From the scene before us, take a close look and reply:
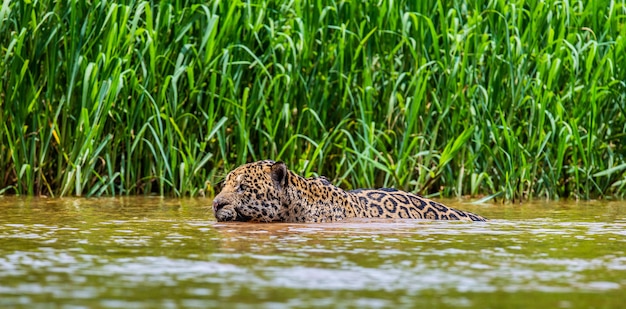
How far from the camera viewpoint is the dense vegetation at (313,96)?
9531 mm

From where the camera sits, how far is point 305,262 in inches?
191

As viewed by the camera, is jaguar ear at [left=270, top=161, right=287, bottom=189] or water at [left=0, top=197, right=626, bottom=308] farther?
jaguar ear at [left=270, top=161, right=287, bottom=189]

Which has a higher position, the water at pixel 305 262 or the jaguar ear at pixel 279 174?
the jaguar ear at pixel 279 174

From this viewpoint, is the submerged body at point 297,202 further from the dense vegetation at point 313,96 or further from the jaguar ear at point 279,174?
the dense vegetation at point 313,96

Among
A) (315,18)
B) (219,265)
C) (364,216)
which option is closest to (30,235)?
(219,265)

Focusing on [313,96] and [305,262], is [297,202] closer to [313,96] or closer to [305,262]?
[313,96]

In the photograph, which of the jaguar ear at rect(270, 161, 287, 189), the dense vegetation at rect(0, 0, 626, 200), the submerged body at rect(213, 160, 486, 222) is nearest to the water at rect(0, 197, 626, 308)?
the submerged body at rect(213, 160, 486, 222)

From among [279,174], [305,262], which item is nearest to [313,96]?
[279,174]

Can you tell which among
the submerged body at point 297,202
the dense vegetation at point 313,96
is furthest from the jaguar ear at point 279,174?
the dense vegetation at point 313,96

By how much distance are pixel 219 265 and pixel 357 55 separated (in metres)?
5.54

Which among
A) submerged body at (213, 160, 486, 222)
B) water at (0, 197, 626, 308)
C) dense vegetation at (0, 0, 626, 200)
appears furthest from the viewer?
dense vegetation at (0, 0, 626, 200)

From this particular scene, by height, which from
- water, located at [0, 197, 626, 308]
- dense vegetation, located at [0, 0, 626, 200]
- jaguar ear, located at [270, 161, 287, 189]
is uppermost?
dense vegetation, located at [0, 0, 626, 200]

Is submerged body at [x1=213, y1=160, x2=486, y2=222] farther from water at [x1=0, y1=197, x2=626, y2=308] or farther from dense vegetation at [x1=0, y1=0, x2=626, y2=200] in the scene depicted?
dense vegetation at [x1=0, y1=0, x2=626, y2=200]

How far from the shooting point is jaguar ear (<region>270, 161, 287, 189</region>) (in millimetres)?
7523
